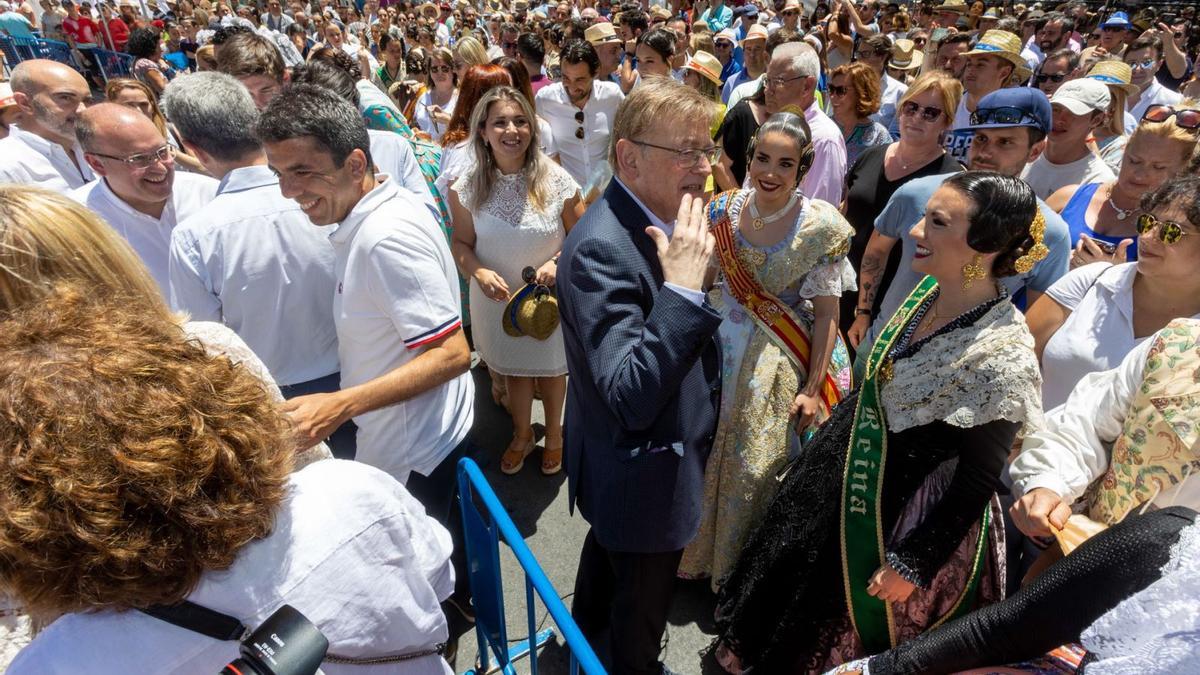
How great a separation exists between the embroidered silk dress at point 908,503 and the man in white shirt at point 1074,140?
1925 millimetres

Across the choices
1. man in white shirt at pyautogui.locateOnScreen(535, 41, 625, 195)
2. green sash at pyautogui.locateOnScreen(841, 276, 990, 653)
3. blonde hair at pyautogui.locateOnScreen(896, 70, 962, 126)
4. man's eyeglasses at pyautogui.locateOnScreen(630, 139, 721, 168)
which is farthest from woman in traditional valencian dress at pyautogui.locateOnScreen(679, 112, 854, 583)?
man in white shirt at pyautogui.locateOnScreen(535, 41, 625, 195)

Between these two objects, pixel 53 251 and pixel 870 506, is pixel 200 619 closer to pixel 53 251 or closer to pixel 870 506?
pixel 53 251

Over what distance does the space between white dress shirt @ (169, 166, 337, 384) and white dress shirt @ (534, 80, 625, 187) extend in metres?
2.72

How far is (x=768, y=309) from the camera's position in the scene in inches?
91.2

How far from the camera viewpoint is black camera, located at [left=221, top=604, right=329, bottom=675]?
76cm

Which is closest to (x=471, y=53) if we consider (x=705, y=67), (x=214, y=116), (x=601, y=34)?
(x=601, y=34)

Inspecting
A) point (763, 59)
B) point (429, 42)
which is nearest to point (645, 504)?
point (763, 59)

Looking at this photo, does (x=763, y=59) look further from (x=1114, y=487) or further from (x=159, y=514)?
(x=159, y=514)

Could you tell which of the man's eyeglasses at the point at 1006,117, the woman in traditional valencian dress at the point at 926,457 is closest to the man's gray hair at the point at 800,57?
the man's eyeglasses at the point at 1006,117

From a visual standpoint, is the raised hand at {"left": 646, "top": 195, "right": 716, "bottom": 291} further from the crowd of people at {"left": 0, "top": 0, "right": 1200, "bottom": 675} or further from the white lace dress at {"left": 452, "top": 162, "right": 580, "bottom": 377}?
the white lace dress at {"left": 452, "top": 162, "right": 580, "bottom": 377}

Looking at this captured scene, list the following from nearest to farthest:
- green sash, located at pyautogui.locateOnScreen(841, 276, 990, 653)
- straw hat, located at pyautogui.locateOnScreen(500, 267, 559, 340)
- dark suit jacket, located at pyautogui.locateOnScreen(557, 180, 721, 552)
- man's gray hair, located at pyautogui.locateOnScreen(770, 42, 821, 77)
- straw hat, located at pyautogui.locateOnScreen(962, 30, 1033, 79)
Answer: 1. dark suit jacket, located at pyautogui.locateOnScreen(557, 180, 721, 552)
2. green sash, located at pyautogui.locateOnScreen(841, 276, 990, 653)
3. straw hat, located at pyautogui.locateOnScreen(500, 267, 559, 340)
4. man's gray hair, located at pyautogui.locateOnScreen(770, 42, 821, 77)
5. straw hat, located at pyautogui.locateOnScreen(962, 30, 1033, 79)

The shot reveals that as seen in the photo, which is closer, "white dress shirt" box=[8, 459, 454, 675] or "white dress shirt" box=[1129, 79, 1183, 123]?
"white dress shirt" box=[8, 459, 454, 675]

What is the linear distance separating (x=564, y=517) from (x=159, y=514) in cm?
238

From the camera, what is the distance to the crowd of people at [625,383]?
0.82 metres
